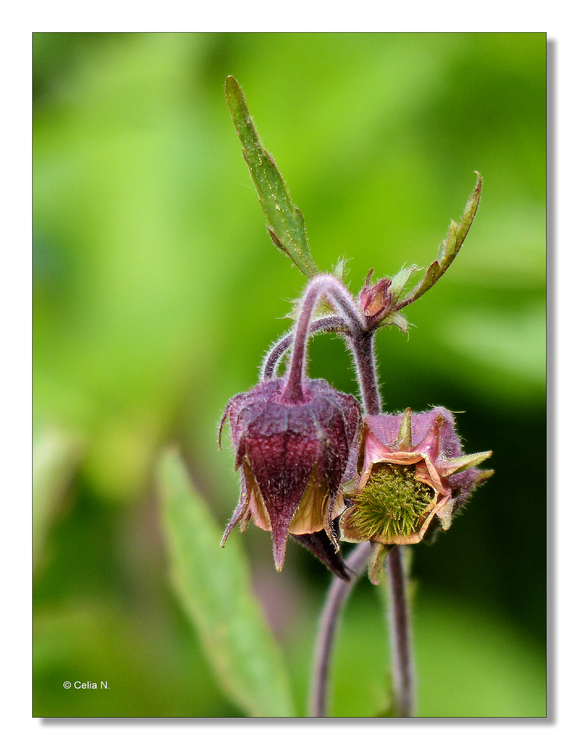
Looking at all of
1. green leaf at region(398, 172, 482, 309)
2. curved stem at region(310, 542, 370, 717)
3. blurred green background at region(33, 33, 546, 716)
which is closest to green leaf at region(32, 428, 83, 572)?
blurred green background at region(33, 33, 546, 716)

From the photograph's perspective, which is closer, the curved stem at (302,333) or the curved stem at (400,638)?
the curved stem at (302,333)

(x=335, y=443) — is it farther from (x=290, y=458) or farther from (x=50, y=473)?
(x=50, y=473)

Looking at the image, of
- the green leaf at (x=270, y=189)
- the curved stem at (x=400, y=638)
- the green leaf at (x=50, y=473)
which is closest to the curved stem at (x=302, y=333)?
the green leaf at (x=270, y=189)

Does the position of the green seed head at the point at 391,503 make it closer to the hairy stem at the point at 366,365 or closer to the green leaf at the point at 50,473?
the hairy stem at the point at 366,365

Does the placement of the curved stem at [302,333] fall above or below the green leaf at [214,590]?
above

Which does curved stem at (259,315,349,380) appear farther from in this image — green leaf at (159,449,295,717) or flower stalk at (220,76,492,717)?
green leaf at (159,449,295,717)

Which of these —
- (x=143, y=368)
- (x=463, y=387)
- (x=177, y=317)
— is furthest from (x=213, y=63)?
(x=463, y=387)

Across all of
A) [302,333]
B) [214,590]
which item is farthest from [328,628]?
[302,333]
